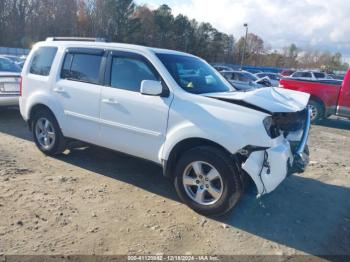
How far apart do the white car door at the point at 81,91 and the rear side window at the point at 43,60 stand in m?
0.38

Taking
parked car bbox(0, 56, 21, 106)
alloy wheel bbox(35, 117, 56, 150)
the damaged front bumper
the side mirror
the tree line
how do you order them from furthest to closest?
the tree line, parked car bbox(0, 56, 21, 106), alloy wheel bbox(35, 117, 56, 150), the side mirror, the damaged front bumper

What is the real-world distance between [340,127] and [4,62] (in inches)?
409

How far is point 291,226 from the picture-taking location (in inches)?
162

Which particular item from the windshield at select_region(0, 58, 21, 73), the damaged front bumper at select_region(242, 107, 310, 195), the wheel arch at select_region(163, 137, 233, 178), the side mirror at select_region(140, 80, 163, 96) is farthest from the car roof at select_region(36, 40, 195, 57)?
the windshield at select_region(0, 58, 21, 73)

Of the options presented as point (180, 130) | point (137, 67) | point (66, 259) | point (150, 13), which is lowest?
point (66, 259)

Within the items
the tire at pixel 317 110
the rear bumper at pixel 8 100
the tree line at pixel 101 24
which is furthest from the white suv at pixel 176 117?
the tree line at pixel 101 24

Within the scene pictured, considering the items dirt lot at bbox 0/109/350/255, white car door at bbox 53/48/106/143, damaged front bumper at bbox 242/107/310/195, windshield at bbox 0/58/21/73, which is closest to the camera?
dirt lot at bbox 0/109/350/255

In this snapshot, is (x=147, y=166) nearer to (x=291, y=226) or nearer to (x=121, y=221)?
(x=121, y=221)

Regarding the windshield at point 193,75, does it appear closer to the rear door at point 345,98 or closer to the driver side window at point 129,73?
the driver side window at point 129,73

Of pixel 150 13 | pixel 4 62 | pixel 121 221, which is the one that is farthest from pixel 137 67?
pixel 150 13

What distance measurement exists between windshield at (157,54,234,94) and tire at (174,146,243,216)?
2.89 ft

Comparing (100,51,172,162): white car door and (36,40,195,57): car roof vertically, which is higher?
(36,40,195,57): car roof

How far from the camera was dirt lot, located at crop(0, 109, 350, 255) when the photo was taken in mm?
3569

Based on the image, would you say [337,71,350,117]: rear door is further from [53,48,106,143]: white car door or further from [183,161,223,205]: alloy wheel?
[53,48,106,143]: white car door
